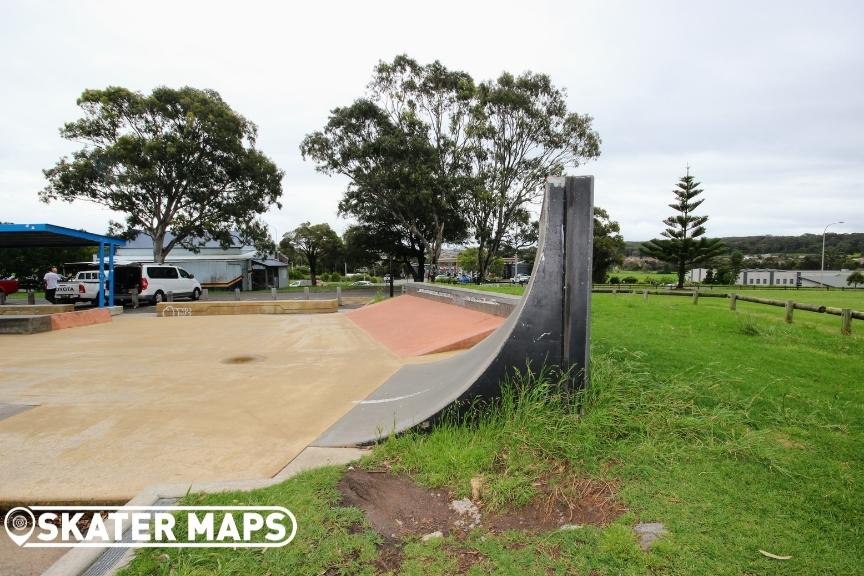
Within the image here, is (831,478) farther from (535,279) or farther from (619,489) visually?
(535,279)

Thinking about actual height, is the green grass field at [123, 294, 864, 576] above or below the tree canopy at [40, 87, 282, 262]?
below

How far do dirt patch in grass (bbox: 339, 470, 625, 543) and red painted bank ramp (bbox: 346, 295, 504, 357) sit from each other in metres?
4.57

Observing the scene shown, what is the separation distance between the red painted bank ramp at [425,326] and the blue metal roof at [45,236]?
7.95m

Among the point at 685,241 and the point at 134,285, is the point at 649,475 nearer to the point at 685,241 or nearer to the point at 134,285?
the point at 134,285

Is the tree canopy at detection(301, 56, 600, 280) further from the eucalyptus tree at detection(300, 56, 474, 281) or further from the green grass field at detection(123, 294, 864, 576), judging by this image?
the green grass field at detection(123, 294, 864, 576)

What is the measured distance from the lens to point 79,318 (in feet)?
40.8

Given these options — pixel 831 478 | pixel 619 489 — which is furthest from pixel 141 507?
pixel 831 478

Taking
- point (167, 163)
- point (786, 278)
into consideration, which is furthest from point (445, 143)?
point (786, 278)

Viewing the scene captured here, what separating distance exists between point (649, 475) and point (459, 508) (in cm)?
129

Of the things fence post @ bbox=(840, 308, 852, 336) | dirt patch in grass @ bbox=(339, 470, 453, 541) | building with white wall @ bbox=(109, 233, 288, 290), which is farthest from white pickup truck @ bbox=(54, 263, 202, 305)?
fence post @ bbox=(840, 308, 852, 336)

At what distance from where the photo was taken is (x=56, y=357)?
26.1ft

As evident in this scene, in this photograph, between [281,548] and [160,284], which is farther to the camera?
[160,284]

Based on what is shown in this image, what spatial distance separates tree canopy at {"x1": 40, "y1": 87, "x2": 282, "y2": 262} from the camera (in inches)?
948

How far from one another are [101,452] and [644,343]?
5883 millimetres
